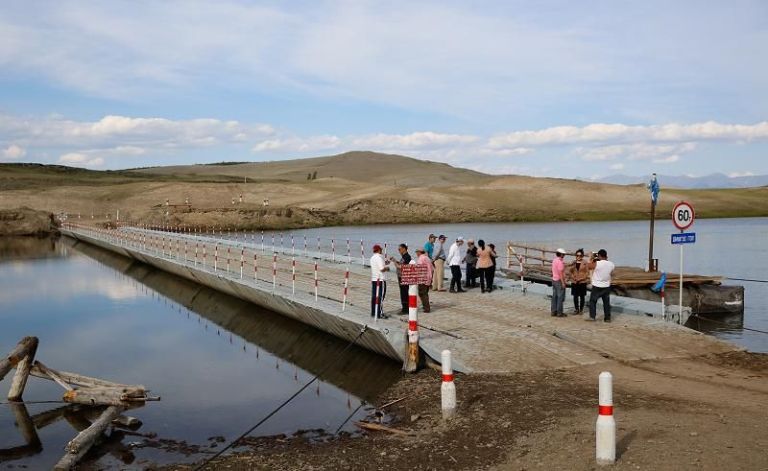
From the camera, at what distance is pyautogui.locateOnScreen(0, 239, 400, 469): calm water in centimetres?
1258

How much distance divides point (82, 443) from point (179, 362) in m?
7.73

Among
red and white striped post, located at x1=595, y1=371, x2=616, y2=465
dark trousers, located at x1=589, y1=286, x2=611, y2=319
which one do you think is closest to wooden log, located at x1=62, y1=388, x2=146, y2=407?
red and white striped post, located at x1=595, y1=371, x2=616, y2=465

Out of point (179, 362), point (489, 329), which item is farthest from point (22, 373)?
point (489, 329)

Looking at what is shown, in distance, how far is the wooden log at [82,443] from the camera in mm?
10712

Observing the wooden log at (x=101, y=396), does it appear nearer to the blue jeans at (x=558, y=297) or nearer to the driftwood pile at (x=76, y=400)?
the driftwood pile at (x=76, y=400)

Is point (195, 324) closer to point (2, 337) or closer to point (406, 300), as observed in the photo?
point (2, 337)

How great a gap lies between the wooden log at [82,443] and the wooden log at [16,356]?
10.7 feet

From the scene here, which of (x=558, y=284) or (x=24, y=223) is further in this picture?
(x=24, y=223)

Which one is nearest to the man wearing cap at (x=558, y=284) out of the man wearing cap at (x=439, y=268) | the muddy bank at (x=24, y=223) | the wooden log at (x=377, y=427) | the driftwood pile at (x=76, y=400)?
the man wearing cap at (x=439, y=268)

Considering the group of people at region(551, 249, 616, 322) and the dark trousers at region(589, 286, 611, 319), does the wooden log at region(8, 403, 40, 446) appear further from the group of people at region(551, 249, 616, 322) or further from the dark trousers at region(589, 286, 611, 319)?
the dark trousers at region(589, 286, 611, 319)

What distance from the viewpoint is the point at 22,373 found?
14.7 metres

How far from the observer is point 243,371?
1753cm

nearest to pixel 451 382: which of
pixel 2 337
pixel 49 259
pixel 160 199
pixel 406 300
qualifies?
pixel 406 300

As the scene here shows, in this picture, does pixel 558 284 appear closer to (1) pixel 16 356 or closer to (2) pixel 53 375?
(2) pixel 53 375
